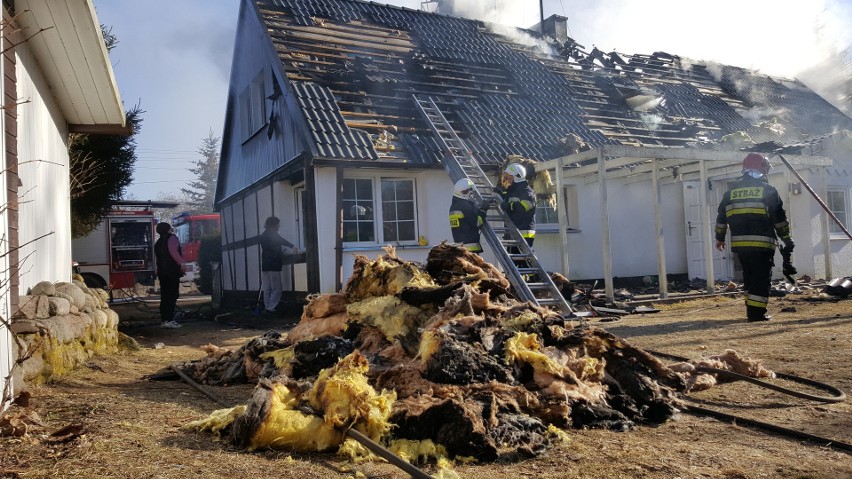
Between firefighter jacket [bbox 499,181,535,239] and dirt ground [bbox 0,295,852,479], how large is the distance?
3874mm

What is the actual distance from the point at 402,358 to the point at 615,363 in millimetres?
1532

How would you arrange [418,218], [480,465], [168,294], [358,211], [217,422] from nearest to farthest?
[480,465], [217,422], [358,211], [168,294], [418,218]

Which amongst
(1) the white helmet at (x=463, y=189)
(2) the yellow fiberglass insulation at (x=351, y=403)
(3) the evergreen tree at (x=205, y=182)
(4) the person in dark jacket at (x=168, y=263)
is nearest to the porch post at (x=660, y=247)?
(1) the white helmet at (x=463, y=189)

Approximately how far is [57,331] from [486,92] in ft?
35.2

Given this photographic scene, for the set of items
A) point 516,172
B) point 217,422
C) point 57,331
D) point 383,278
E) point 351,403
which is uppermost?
point 516,172

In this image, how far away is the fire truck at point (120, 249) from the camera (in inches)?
782

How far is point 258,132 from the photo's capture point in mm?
14539

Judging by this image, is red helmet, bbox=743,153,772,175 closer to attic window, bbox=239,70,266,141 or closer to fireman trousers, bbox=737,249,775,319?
fireman trousers, bbox=737,249,775,319

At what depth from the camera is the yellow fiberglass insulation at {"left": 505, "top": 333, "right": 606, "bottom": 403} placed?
418cm

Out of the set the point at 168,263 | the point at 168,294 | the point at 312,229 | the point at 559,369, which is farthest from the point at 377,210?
the point at 559,369

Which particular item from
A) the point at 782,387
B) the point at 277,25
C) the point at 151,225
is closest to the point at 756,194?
the point at 782,387

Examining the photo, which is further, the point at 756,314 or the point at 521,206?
the point at 521,206

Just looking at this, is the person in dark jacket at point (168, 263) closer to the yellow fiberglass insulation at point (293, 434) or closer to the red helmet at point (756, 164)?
the yellow fiberglass insulation at point (293, 434)

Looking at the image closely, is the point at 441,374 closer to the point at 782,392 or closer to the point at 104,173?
the point at 782,392
